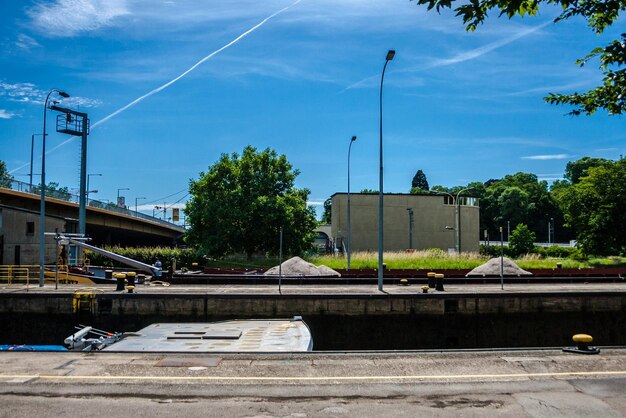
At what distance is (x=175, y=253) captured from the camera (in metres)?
52.4

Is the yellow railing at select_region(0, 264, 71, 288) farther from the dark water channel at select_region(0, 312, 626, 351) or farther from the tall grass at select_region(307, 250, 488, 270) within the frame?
the tall grass at select_region(307, 250, 488, 270)

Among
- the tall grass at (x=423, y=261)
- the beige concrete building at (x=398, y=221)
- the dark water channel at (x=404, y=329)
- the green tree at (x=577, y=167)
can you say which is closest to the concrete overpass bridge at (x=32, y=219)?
the dark water channel at (x=404, y=329)

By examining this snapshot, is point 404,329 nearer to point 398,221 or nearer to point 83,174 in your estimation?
point 83,174

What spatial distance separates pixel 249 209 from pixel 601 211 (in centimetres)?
3712

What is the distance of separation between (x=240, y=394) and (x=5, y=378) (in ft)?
15.0

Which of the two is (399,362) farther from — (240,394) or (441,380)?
(240,394)

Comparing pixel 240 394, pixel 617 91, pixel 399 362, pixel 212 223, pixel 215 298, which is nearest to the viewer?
pixel 240 394

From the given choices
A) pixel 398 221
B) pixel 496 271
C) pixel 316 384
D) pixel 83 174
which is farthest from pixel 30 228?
pixel 398 221

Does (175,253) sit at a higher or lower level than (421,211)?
lower

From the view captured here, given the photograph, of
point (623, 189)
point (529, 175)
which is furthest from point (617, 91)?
point (529, 175)

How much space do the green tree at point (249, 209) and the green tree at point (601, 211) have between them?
30.0 m

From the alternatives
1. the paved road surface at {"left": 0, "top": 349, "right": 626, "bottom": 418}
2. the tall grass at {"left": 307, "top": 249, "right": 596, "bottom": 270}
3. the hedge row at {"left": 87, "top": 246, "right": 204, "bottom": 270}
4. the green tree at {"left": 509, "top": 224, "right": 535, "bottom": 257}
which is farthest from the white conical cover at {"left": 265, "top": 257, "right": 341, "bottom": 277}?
the green tree at {"left": 509, "top": 224, "right": 535, "bottom": 257}

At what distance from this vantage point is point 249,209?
5012cm

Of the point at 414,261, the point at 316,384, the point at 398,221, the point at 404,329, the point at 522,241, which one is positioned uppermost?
the point at 398,221
